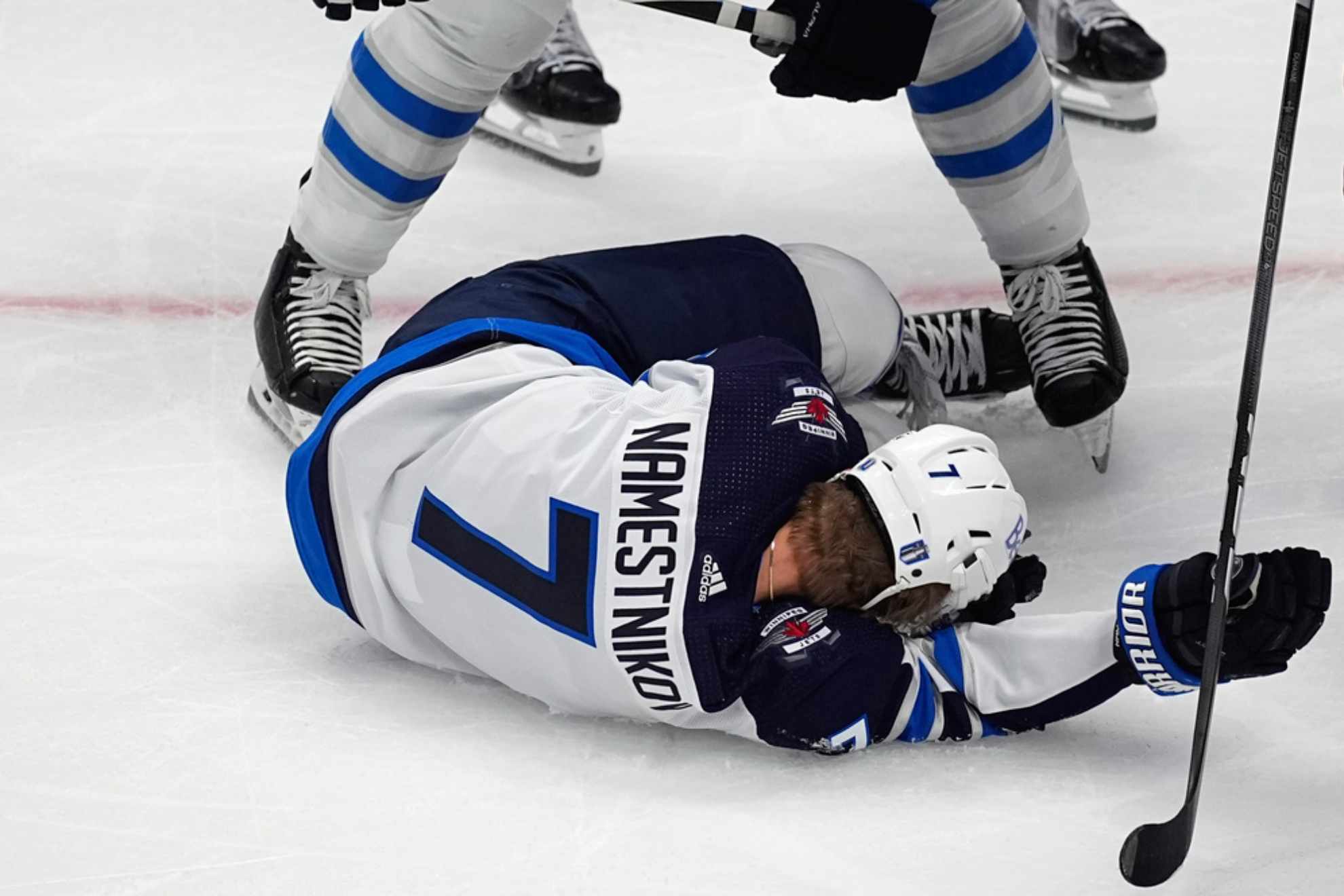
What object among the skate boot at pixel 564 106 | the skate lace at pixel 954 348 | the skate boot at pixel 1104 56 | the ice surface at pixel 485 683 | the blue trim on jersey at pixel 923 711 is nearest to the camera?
the ice surface at pixel 485 683

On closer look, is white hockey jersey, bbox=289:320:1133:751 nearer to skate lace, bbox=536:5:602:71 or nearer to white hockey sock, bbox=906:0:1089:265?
white hockey sock, bbox=906:0:1089:265

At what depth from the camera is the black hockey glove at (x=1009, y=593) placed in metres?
1.54

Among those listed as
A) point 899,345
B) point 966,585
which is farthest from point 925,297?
point 966,585

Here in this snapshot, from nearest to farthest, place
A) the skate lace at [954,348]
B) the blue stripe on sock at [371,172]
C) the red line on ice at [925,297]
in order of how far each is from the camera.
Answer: the blue stripe on sock at [371,172] → the skate lace at [954,348] → the red line on ice at [925,297]

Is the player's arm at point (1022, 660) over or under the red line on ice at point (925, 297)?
over

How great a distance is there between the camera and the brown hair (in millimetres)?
1440

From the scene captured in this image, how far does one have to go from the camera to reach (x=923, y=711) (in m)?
1.48

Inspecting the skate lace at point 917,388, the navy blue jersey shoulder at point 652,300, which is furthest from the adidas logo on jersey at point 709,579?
the skate lace at point 917,388

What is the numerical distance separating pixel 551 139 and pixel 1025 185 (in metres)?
1.10

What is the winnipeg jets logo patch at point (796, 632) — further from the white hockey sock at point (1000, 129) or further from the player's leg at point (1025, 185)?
the white hockey sock at point (1000, 129)

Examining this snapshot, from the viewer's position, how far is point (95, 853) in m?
1.34

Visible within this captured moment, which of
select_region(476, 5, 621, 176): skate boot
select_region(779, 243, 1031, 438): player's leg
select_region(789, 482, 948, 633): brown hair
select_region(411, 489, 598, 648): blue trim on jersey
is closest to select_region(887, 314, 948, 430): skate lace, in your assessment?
select_region(779, 243, 1031, 438): player's leg

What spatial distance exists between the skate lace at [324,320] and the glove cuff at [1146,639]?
38.8 inches

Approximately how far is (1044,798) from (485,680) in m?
0.49
